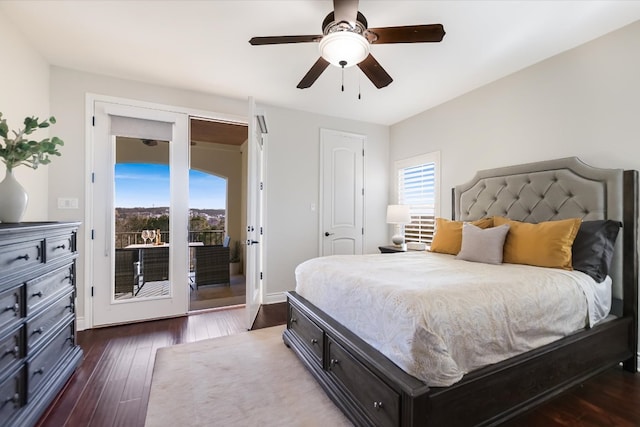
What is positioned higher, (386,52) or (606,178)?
(386,52)

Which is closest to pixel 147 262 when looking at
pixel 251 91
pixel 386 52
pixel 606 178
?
pixel 251 91

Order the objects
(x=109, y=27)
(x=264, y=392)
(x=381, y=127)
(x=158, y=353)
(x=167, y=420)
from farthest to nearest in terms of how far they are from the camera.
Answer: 1. (x=381, y=127)
2. (x=158, y=353)
3. (x=109, y=27)
4. (x=264, y=392)
5. (x=167, y=420)

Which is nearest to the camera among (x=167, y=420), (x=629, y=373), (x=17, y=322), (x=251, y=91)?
(x=17, y=322)

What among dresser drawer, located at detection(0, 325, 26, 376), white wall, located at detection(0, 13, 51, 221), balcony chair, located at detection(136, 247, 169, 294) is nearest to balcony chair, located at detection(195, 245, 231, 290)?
balcony chair, located at detection(136, 247, 169, 294)

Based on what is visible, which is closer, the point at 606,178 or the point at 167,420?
the point at 167,420

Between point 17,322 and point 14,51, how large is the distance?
2259 millimetres

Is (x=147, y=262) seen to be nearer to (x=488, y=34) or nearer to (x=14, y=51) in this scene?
(x=14, y=51)

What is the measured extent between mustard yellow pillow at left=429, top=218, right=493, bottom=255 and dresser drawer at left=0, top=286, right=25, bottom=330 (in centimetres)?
334

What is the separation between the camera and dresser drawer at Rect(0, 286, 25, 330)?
55.2 inches

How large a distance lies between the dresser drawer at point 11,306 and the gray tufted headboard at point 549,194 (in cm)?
391

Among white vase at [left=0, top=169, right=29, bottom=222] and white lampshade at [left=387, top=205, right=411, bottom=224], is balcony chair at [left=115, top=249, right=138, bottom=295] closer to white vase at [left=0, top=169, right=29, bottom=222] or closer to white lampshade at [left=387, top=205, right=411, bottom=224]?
white vase at [left=0, top=169, right=29, bottom=222]

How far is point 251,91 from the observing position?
3.48 metres

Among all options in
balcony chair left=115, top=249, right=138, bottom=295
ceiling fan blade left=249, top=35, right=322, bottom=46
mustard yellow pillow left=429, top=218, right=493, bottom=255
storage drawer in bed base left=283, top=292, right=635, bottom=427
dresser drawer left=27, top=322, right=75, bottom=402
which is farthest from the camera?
balcony chair left=115, top=249, right=138, bottom=295

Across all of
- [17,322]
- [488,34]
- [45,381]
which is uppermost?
[488,34]
